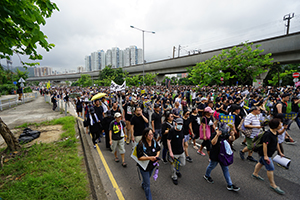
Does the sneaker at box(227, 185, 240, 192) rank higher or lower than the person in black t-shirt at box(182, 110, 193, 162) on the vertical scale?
lower

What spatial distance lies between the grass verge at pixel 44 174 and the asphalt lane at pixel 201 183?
2.54ft

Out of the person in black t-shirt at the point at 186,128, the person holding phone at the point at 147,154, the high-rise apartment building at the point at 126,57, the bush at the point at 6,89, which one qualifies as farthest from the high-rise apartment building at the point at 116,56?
the person holding phone at the point at 147,154

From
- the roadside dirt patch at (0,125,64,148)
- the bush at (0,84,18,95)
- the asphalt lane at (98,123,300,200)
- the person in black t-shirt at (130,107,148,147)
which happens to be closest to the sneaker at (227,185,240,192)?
the asphalt lane at (98,123,300,200)

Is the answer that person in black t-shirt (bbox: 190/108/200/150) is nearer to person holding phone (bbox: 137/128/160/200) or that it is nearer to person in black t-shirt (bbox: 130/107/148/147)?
person in black t-shirt (bbox: 130/107/148/147)

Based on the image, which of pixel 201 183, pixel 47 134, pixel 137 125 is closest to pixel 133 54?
pixel 47 134

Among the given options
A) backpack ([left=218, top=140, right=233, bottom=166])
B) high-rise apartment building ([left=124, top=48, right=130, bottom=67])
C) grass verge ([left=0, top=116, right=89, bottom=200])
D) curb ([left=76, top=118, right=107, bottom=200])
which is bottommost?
curb ([left=76, top=118, right=107, bottom=200])

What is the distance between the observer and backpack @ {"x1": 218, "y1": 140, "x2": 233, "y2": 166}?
11.0ft

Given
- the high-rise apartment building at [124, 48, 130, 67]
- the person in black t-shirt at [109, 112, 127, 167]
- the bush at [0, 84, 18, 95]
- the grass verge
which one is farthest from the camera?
the high-rise apartment building at [124, 48, 130, 67]

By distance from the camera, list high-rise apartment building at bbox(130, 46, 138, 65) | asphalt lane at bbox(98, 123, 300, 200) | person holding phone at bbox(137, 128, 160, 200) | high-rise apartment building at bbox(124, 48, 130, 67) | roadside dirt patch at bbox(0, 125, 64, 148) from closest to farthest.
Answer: person holding phone at bbox(137, 128, 160, 200) → asphalt lane at bbox(98, 123, 300, 200) → roadside dirt patch at bbox(0, 125, 64, 148) → high-rise apartment building at bbox(130, 46, 138, 65) → high-rise apartment building at bbox(124, 48, 130, 67)

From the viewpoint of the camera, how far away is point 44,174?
12.9ft

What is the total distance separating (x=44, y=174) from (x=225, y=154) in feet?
15.6

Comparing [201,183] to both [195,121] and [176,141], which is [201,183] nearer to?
[176,141]

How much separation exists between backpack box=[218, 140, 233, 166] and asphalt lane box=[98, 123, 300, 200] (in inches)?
32.0

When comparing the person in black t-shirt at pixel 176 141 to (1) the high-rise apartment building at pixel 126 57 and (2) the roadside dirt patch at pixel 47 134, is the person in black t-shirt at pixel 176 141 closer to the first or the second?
(2) the roadside dirt patch at pixel 47 134
